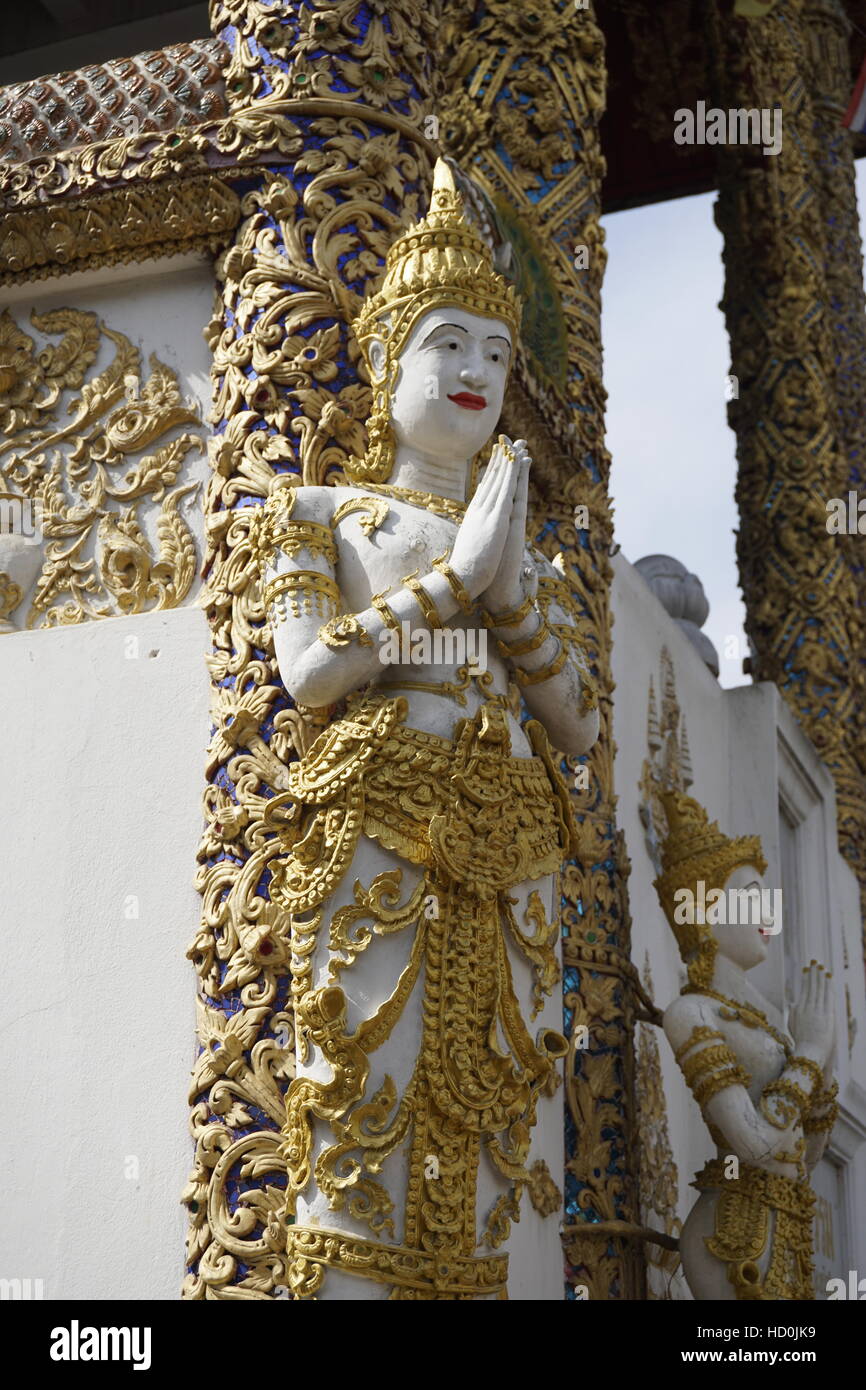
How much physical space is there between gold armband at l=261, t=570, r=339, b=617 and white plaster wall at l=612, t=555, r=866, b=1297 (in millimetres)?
2881

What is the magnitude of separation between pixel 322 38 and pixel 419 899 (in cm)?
222

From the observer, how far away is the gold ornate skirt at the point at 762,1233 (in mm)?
5090

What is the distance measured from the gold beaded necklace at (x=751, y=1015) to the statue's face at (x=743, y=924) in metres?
0.15

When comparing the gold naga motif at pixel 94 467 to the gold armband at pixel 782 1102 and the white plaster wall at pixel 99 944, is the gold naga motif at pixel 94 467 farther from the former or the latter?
the gold armband at pixel 782 1102

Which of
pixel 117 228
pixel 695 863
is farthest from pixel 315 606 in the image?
pixel 695 863

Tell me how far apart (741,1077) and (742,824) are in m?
3.40

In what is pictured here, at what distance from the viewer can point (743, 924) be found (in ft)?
18.2

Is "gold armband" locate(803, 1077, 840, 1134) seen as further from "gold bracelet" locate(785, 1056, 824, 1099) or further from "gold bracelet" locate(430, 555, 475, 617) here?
"gold bracelet" locate(430, 555, 475, 617)

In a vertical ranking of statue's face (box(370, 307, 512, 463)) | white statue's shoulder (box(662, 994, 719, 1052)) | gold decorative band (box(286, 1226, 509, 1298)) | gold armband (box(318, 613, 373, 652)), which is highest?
statue's face (box(370, 307, 512, 463))

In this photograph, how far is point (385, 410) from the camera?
4168 millimetres

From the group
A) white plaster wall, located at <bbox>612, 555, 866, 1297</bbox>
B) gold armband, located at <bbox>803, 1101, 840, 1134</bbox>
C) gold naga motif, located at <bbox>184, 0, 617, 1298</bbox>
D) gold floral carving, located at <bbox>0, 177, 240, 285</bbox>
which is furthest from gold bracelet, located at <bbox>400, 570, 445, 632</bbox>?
white plaster wall, located at <bbox>612, 555, 866, 1297</bbox>

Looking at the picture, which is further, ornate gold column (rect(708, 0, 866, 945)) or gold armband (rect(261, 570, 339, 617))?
ornate gold column (rect(708, 0, 866, 945))

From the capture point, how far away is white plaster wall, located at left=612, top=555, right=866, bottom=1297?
681 cm
